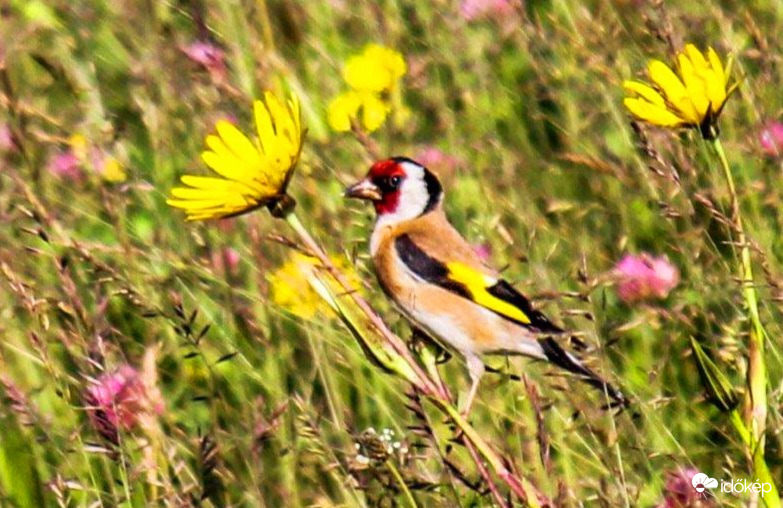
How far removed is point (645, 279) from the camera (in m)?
2.74

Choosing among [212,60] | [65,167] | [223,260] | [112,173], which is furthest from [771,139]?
[65,167]

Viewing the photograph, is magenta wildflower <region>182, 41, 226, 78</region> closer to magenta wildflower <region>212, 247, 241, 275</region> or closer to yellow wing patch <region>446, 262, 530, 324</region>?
magenta wildflower <region>212, 247, 241, 275</region>

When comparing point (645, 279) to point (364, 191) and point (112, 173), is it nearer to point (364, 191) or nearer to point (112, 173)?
point (364, 191)

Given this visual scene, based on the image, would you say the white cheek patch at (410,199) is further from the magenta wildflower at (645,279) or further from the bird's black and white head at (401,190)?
the magenta wildflower at (645,279)

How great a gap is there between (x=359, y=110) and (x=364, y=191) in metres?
0.61

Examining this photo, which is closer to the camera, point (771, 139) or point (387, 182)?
point (771, 139)

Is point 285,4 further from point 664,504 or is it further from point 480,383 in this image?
point 664,504

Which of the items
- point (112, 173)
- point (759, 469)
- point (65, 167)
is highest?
point (759, 469)

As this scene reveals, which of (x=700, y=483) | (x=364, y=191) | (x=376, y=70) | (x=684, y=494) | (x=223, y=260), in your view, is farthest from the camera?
(x=376, y=70)

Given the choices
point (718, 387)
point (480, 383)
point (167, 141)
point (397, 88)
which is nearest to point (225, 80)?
point (167, 141)

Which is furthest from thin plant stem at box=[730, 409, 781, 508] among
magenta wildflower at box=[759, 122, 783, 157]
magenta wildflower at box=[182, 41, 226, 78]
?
magenta wildflower at box=[182, 41, 226, 78]

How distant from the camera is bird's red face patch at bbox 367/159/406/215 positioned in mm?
2893

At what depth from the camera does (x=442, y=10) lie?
3.38 metres
